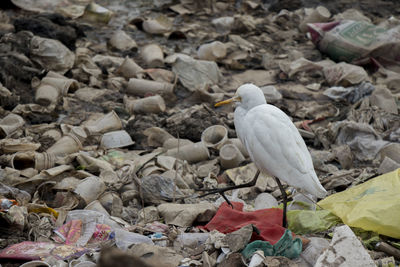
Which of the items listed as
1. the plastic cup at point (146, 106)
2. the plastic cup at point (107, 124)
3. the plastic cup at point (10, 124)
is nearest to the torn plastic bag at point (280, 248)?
the plastic cup at point (107, 124)

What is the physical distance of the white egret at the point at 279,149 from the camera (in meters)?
3.32

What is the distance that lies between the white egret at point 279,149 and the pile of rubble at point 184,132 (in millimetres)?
255

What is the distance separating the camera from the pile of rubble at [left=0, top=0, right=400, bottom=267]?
307 centimetres

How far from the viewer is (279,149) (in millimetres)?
3369

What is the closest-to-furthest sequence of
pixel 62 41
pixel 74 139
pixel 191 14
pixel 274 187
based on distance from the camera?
pixel 274 187
pixel 74 139
pixel 62 41
pixel 191 14

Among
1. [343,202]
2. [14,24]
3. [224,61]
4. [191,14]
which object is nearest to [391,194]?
[343,202]

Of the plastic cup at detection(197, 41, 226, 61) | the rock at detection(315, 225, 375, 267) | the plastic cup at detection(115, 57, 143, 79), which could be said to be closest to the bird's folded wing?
the rock at detection(315, 225, 375, 267)

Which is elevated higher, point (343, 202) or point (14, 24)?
point (343, 202)

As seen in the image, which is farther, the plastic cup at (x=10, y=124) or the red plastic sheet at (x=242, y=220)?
the plastic cup at (x=10, y=124)

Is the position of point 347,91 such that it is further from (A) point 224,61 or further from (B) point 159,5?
(B) point 159,5

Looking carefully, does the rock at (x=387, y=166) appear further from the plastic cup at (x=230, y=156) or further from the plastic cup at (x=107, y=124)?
the plastic cup at (x=107, y=124)

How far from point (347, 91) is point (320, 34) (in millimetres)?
1613

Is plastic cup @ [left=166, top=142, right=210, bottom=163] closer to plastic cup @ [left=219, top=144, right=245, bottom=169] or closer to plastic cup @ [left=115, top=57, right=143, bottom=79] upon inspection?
plastic cup @ [left=219, top=144, right=245, bottom=169]

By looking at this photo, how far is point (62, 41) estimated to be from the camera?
6.54 meters
